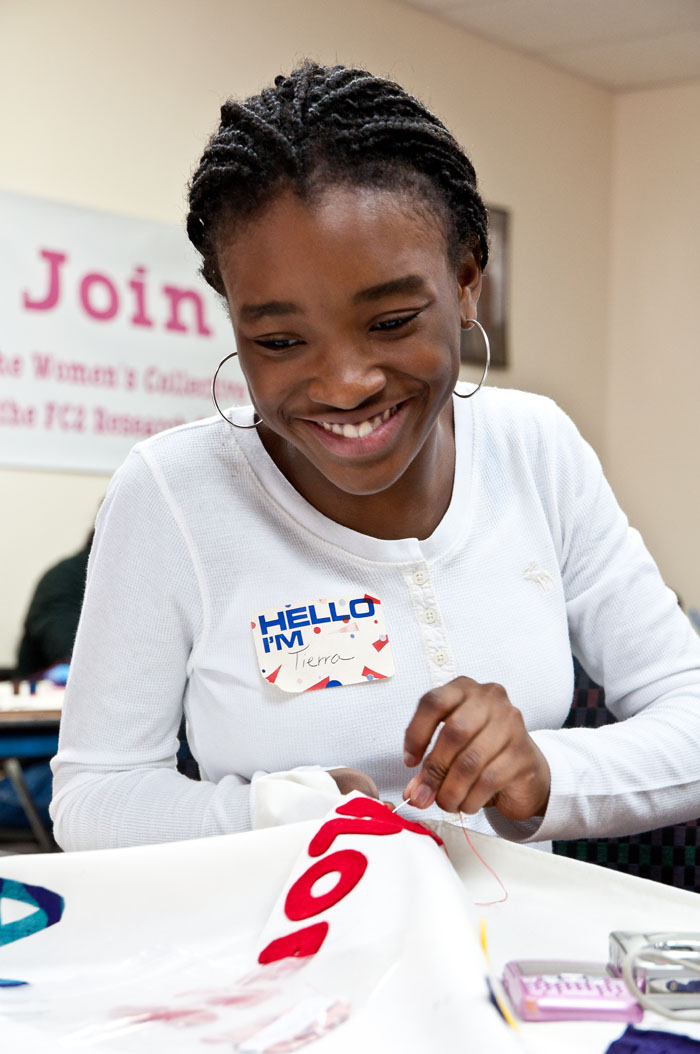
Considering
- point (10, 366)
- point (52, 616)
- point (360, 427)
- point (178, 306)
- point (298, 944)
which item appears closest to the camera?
point (298, 944)

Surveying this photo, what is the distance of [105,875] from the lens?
917 mm

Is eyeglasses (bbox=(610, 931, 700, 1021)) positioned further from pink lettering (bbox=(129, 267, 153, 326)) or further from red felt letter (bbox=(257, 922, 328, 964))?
pink lettering (bbox=(129, 267, 153, 326))

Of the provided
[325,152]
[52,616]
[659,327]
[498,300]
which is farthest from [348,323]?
[659,327]

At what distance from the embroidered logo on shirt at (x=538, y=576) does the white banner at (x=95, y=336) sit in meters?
2.46

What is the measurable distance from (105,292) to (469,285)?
2873mm

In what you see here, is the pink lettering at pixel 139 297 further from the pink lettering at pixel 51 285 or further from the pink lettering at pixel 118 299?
the pink lettering at pixel 51 285

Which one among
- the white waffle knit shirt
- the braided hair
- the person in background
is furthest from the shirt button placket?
the person in background

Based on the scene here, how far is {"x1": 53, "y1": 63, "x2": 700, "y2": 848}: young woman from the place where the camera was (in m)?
1.05

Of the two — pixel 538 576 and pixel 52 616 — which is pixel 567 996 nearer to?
pixel 538 576

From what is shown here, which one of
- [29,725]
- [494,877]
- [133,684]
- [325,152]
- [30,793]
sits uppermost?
[325,152]

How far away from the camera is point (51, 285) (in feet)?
12.4

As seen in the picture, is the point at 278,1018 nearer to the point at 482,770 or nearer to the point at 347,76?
the point at 482,770

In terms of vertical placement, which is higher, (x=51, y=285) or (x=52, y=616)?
(x=51, y=285)

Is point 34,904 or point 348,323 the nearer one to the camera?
point 34,904
